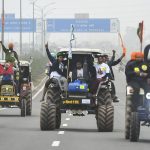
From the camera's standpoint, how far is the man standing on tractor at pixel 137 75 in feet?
67.1

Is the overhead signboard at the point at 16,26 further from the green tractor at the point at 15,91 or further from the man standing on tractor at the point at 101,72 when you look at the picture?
the man standing on tractor at the point at 101,72

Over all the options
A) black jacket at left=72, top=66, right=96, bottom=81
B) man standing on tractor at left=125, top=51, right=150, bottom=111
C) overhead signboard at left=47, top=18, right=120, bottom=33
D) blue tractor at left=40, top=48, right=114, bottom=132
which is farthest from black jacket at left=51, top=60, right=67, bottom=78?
overhead signboard at left=47, top=18, right=120, bottom=33

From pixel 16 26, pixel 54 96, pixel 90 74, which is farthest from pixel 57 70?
pixel 16 26

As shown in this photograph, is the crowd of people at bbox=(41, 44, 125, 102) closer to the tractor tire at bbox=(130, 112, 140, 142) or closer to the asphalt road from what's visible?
the asphalt road

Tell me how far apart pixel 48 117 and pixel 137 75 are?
4.59 metres

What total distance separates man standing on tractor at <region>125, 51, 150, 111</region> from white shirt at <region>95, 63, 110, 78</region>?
451 centimetres

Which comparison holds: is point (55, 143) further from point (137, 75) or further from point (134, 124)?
point (137, 75)

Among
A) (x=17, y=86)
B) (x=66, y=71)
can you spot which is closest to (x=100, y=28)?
(x=17, y=86)

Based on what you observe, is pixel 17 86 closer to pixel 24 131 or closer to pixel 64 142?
pixel 24 131

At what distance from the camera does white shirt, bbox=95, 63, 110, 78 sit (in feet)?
82.9

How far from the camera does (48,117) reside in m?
24.5

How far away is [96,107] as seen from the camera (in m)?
25.2

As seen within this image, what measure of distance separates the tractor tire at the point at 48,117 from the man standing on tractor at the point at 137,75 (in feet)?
14.2

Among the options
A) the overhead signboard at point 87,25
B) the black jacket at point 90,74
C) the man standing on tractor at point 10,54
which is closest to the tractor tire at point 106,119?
the black jacket at point 90,74
